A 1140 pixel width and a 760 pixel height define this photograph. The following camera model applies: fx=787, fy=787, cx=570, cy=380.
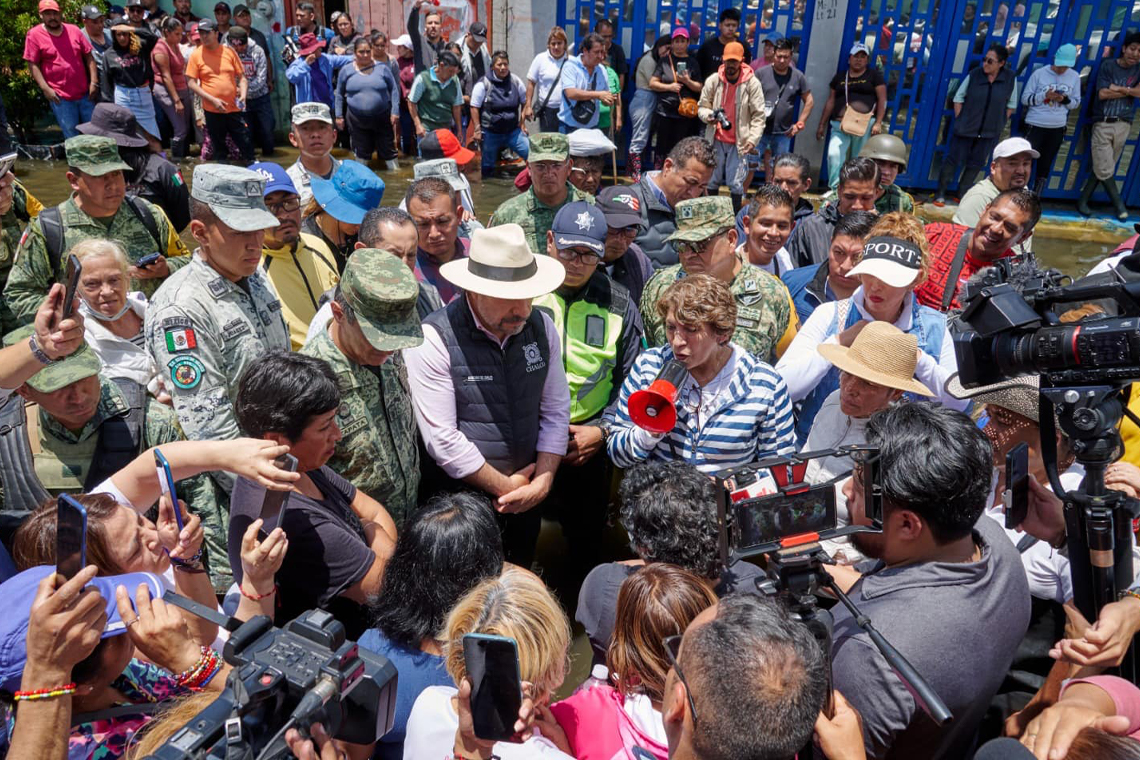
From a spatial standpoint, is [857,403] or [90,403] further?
[857,403]

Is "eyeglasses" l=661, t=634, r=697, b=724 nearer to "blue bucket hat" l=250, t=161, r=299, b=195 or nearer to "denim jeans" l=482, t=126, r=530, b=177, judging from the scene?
"blue bucket hat" l=250, t=161, r=299, b=195

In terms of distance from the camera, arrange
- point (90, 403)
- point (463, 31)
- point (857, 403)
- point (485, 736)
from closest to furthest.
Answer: point (485, 736) < point (90, 403) < point (857, 403) < point (463, 31)

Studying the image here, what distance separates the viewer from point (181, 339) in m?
2.66

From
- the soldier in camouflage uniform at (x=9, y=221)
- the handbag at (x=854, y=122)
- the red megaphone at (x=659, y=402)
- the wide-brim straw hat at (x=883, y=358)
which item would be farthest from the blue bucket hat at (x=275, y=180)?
the handbag at (x=854, y=122)

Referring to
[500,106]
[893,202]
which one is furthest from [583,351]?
[500,106]

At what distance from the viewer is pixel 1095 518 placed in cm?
186

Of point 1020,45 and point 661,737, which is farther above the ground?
point 1020,45

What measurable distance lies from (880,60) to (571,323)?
8101 mm

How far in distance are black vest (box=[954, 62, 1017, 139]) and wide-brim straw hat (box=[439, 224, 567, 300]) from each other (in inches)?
325

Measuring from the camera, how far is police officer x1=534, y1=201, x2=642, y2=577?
3.54 metres

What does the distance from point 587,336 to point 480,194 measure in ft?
20.9

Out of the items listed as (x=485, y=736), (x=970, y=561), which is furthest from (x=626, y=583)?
(x=970, y=561)

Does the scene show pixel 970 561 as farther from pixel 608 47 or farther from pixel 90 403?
pixel 608 47

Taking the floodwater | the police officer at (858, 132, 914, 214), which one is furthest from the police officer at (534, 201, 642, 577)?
the floodwater
